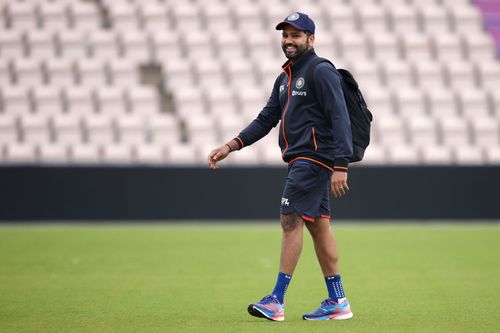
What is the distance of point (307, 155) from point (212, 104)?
965 cm

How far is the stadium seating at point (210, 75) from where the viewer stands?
15.0m

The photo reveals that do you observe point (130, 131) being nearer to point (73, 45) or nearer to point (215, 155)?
point (73, 45)

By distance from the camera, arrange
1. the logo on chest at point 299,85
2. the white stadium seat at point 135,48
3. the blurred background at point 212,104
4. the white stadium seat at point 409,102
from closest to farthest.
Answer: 1. the logo on chest at point 299,85
2. the blurred background at point 212,104
3. the white stadium seat at point 409,102
4. the white stadium seat at point 135,48

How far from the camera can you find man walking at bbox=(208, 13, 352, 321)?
5.88 meters

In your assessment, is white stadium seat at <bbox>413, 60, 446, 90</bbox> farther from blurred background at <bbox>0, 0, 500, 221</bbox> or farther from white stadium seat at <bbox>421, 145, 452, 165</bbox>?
white stadium seat at <bbox>421, 145, 452, 165</bbox>

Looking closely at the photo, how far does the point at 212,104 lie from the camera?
50.9 feet

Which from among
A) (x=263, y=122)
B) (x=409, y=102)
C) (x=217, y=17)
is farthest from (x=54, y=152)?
(x=263, y=122)

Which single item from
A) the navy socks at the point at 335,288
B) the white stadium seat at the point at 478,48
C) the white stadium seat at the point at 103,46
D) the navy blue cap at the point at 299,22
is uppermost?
the white stadium seat at the point at 103,46

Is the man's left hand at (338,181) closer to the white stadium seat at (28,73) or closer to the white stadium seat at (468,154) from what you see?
the white stadium seat at (468,154)

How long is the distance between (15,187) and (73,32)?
4089mm

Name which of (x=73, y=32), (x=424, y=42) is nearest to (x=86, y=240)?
(x=73, y=32)

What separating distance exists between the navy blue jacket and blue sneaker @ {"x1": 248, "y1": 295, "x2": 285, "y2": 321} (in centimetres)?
97

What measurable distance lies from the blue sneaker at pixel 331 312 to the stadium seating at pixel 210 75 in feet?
26.9

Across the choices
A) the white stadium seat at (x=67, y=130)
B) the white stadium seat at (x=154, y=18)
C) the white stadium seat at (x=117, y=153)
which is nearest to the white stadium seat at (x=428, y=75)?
the white stadium seat at (x=154, y=18)
